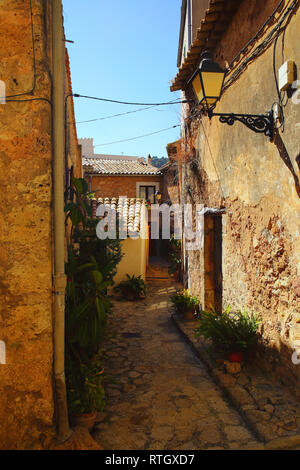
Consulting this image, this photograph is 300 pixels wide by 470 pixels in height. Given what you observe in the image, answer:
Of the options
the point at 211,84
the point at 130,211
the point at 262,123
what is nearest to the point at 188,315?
the point at 262,123

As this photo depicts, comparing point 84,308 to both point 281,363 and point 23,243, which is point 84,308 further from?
point 281,363

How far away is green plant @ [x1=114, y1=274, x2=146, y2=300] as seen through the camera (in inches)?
426

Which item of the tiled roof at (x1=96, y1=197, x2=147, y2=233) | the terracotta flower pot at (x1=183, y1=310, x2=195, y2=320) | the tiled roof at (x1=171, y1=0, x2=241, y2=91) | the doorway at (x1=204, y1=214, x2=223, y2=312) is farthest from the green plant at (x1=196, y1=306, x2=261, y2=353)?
the tiled roof at (x1=96, y1=197, x2=147, y2=233)

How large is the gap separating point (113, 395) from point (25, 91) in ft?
11.8

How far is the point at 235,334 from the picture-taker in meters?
4.79

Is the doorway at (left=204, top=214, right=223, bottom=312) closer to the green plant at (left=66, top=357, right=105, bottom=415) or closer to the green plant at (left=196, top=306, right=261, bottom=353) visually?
the green plant at (left=196, top=306, right=261, bottom=353)

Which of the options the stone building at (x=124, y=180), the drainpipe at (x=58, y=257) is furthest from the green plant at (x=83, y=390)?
the stone building at (x=124, y=180)

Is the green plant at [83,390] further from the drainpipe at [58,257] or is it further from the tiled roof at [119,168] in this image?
the tiled roof at [119,168]

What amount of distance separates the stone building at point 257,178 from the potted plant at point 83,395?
2.15 m

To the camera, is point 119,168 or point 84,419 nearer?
point 84,419

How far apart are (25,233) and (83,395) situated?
75.8 inches

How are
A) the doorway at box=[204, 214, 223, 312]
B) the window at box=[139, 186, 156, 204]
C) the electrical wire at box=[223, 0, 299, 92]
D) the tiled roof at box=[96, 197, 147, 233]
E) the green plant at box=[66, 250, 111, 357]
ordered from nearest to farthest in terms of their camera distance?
the electrical wire at box=[223, 0, 299, 92] → the green plant at box=[66, 250, 111, 357] → the doorway at box=[204, 214, 223, 312] → the tiled roof at box=[96, 197, 147, 233] → the window at box=[139, 186, 156, 204]

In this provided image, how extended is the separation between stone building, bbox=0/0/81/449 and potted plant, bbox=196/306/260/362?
2.56 meters

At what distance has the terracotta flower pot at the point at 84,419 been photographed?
11.5 ft
